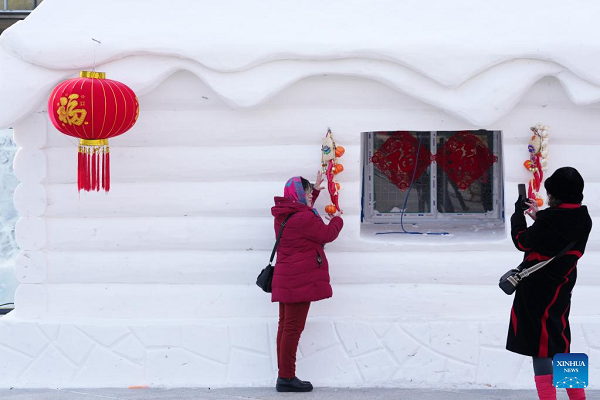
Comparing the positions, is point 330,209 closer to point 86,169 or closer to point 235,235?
point 235,235

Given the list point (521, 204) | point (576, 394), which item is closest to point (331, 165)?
point (521, 204)

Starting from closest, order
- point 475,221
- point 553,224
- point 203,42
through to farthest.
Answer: point 553,224
point 203,42
point 475,221

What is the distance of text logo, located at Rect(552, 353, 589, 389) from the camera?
462cm

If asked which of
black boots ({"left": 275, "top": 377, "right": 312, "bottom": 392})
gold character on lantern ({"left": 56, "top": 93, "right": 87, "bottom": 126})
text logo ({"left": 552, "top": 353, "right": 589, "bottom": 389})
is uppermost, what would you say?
gold character on lantern ({"left": 56, "top": 93, "right": 87, "bottom": 126})

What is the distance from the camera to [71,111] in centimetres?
528

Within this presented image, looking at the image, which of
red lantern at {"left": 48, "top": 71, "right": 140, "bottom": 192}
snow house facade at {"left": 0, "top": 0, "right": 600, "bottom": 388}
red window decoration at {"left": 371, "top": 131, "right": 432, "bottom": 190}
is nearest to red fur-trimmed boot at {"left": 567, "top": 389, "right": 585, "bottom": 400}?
snow house facade at {"left": 0, "top": 0, "right": 600, "bottom": 388}

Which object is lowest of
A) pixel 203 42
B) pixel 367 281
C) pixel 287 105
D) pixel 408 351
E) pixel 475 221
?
pixel 408 351

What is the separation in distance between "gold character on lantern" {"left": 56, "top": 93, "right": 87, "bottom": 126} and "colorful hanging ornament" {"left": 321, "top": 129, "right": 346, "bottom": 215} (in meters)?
1.68

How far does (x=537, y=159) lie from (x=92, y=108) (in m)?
3.08

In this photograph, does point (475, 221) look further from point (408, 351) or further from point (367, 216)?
point (408, 351)

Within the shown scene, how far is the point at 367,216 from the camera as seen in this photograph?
22.3 feet

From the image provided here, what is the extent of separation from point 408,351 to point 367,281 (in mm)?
583

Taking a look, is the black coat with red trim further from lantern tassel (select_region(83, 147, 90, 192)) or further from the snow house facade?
lantern tassel (select_region(83, 147, 90, 192))

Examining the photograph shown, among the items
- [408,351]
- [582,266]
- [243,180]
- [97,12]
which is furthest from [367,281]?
[97,12]
